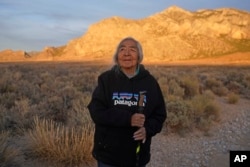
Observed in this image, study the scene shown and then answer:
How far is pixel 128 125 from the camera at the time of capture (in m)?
3.46

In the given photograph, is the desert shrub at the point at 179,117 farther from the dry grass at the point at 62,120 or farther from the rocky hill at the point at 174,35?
the rocky hill at the point at 174,35

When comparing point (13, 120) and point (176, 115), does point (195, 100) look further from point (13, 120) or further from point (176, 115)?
point (13, 120)

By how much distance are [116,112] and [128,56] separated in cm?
62

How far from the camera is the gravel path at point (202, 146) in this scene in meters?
7.56

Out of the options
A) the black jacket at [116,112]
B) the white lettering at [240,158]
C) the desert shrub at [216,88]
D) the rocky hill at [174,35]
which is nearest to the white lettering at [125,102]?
the black jacket at [116,112]

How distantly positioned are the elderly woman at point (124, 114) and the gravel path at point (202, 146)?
148 inches

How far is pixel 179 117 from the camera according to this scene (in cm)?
995

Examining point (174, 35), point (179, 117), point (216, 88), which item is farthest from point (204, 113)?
point (174, 35)

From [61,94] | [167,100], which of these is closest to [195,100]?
[167,100]

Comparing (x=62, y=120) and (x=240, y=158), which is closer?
(x=240, y=158)

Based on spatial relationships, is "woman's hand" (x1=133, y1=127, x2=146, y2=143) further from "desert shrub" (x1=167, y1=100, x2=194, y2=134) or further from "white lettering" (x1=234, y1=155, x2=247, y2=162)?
"desert shrub" (x1=167, y1=100, x2=194, y2=134)

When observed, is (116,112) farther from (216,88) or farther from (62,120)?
(216,88)

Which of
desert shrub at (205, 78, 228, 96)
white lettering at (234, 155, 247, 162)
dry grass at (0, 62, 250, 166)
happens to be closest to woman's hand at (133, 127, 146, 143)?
dry grass at (0, 62, 250, 166)

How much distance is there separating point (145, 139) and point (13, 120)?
5.71 metres
